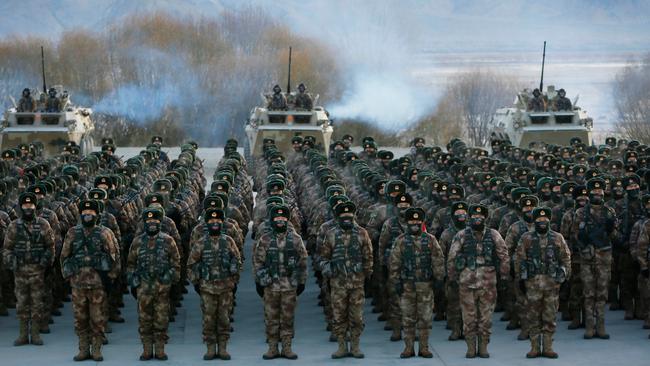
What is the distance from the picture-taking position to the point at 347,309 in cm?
1773

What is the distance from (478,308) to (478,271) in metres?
0.38

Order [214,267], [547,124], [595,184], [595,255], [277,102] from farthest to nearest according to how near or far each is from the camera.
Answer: [547,124] → [277,102] → [595,184] → [595,255] → [214,267]

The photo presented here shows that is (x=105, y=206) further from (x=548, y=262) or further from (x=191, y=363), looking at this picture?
(x=548, y=262)

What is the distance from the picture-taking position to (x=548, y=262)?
17.6m

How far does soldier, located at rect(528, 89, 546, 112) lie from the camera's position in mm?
38969

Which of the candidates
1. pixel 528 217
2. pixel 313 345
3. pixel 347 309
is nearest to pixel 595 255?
pixel 528 217

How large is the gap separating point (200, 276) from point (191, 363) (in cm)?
89

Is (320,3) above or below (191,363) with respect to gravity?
above

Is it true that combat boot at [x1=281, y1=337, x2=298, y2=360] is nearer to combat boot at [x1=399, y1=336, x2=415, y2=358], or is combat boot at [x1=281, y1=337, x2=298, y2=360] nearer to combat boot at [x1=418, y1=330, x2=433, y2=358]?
combat boot at [x1=399, y1=336, x2=415, y2=358]

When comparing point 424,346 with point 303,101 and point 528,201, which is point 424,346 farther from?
point 303,101

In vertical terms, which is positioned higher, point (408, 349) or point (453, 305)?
point (453, 305)

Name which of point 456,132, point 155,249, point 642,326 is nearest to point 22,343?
point 155,249

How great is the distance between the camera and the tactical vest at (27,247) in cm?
1820

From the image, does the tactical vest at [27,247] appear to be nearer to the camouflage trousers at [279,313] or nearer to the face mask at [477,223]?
the camouflage trousers at [279,313]
